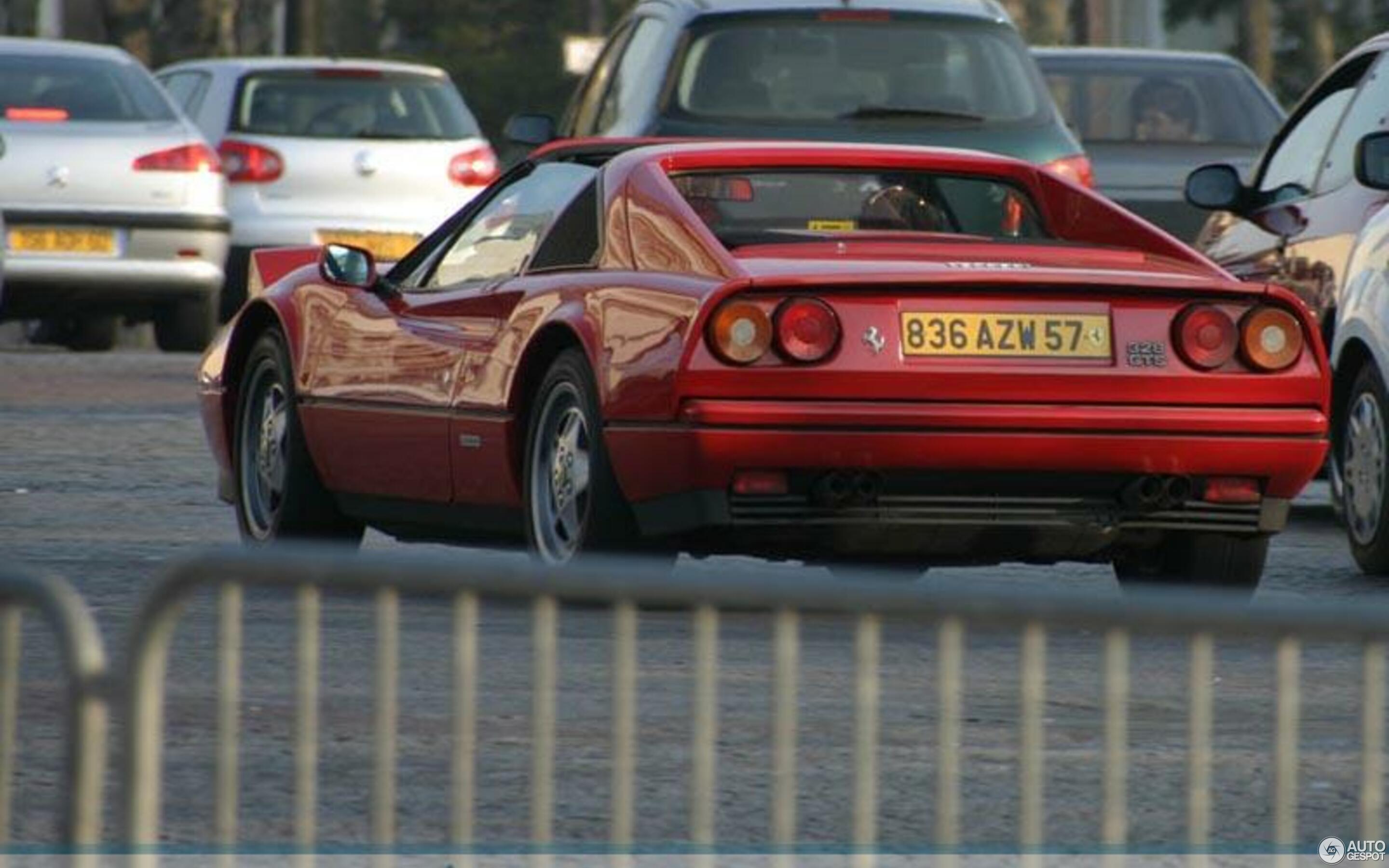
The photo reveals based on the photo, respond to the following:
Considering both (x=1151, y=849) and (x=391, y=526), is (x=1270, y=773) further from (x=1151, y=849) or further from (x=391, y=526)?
(x=391, y=526)

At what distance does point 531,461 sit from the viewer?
379 inches

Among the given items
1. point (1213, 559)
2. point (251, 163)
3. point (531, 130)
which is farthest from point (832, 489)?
point (251, 163)

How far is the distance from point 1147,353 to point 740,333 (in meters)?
0.92

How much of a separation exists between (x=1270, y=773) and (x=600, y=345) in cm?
265

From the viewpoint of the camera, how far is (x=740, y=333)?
8.91 meters

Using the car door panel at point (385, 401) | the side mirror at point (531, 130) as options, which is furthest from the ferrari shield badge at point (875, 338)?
the side mirror at point (531, 130)

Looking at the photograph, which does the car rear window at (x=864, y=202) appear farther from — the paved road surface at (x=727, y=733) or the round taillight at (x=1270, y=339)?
the paved road surface at (x=727, y=733)

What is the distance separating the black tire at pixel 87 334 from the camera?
2447 centimetres

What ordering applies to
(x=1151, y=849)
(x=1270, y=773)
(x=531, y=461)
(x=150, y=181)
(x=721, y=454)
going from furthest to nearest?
(x=150, y=181) < (x=531, y=461) < (x=721, y=454) < (x=1270, y=773) < (x=1151, y=849)

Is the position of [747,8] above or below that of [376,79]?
above

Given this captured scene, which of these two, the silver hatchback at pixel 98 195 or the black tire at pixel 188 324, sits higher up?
the silver hatchback at pixel 98 195

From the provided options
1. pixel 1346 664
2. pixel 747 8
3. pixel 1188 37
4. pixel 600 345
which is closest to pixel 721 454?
pixel 600 345

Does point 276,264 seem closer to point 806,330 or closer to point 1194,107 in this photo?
point 806,330

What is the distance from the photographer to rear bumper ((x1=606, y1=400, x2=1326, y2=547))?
8867 millimetres
